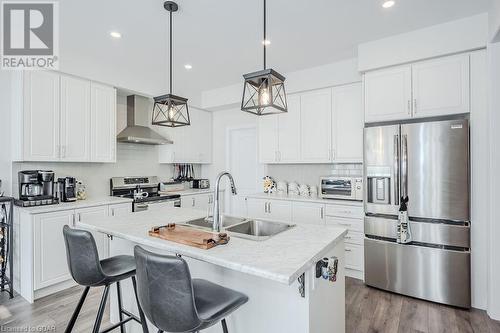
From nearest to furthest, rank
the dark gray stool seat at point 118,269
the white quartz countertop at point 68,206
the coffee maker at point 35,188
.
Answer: the dark gray stool seat at point 118,269 < the white quartz countertop at point 68,206 < the coffee maker at point 35,188

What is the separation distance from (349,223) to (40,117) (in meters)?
3.83

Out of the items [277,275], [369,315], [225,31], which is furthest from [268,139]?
[277,275]

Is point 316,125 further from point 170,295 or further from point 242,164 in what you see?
point 170,295

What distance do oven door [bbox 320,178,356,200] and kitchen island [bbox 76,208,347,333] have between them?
5.53 feet

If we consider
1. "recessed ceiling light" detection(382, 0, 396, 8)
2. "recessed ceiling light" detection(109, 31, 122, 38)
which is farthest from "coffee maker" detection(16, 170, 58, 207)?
"recessed ceiling light" detection(382, 0, 396, 8)

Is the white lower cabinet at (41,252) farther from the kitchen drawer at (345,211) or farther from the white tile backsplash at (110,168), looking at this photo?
the kitchen drawer at (345,211)

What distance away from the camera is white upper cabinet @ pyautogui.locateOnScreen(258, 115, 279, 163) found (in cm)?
425

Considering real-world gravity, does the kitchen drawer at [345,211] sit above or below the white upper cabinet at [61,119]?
below

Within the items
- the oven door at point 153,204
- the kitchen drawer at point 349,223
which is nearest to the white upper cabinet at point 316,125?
the kitchen drawer at point 349,223

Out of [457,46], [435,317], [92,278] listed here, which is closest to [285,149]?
[457,46]

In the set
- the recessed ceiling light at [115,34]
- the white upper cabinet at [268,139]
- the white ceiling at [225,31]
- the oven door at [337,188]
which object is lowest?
the oven door at [337,188]

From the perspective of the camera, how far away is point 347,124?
11.8ft

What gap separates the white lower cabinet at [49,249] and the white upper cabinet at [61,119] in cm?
72

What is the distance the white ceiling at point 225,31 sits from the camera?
237cm
